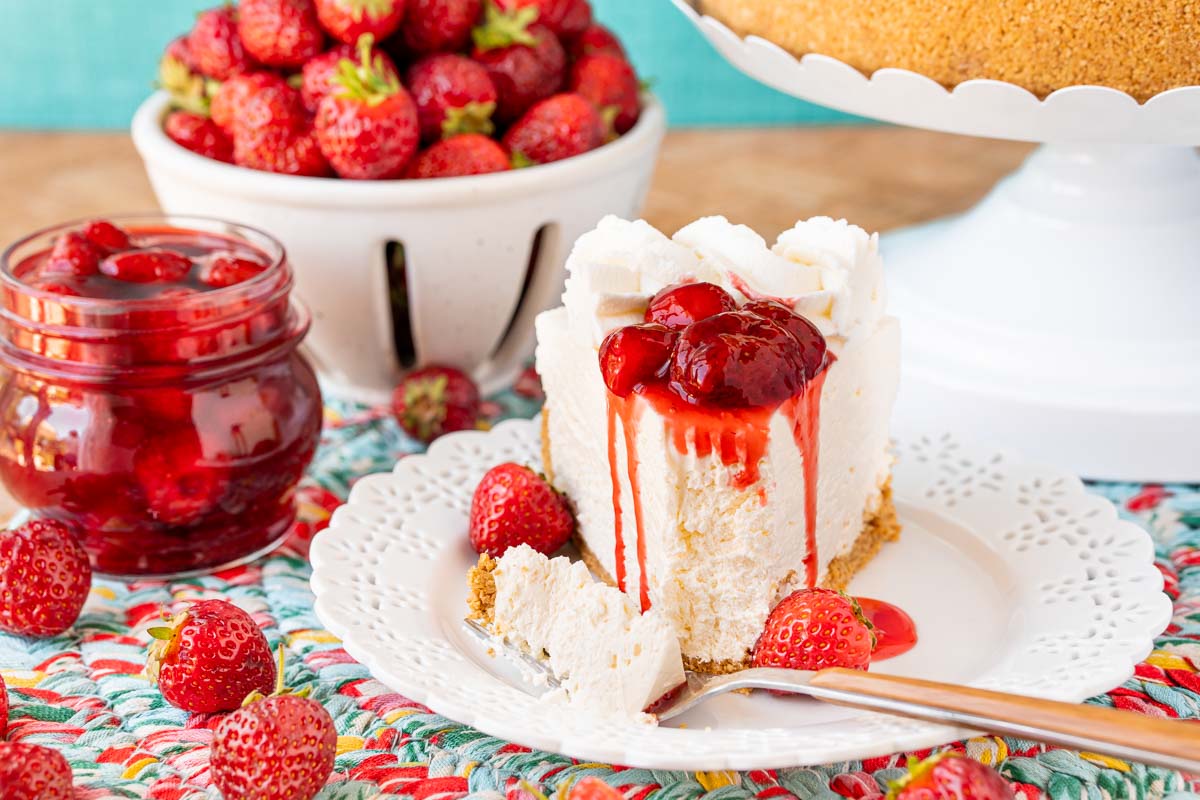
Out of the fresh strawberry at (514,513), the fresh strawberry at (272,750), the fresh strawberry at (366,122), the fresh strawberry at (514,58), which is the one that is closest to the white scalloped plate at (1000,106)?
the fresh strawberry at (514,58)

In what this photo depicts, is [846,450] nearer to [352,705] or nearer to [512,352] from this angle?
[352,705]

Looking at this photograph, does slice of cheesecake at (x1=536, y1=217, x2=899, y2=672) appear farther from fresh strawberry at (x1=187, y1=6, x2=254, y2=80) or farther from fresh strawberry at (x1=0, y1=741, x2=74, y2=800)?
fresh strawberry at (x1=187, y1=6, x2=254, y2=80)

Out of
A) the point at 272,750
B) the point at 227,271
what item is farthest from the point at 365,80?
the point at 272,750

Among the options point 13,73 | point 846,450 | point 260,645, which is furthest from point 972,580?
point 13,73

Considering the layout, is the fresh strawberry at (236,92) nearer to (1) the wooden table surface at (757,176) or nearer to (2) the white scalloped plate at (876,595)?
(2) the white scalloped plate at (876,595)

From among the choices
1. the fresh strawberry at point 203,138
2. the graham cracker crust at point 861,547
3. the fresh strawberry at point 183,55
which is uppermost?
the fresh strawberry at point 183,55

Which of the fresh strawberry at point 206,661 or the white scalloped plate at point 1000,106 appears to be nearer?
the fresh strawberry at point 206,661

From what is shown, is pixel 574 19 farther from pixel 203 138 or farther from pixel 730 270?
pixel 730 270

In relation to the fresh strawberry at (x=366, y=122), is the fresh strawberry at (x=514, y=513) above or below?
below

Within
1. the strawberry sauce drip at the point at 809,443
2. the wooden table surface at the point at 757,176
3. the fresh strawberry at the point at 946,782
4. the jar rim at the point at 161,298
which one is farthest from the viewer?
the wooden table surface at the point at 757,176
